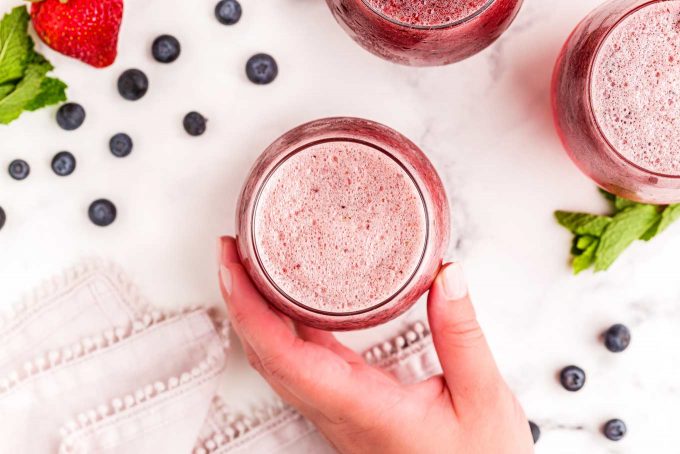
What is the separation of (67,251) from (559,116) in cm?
86

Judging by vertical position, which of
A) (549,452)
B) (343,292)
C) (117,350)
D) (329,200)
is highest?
(329,200)

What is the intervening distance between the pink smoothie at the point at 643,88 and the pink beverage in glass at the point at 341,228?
30 centimetres

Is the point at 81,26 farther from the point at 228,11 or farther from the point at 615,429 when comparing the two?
the point at 615,429

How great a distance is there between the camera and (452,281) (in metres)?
1.03

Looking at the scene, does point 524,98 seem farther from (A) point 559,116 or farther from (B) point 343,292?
(B) point 343,292

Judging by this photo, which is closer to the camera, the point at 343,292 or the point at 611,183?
the point at 343,292

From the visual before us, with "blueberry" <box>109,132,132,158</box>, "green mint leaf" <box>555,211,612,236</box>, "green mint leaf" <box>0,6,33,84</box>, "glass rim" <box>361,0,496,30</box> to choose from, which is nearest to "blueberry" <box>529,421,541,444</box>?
"green mint leaf" <box>555,211,612,236</box>

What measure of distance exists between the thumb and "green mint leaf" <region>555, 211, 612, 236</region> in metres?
0.30

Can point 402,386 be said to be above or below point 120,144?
below

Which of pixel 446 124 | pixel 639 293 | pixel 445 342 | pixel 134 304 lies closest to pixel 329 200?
pixel 445 342

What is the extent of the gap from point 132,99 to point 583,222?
79 cm

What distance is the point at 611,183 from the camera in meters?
1.11

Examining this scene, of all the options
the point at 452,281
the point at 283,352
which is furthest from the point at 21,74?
the point at 452,281

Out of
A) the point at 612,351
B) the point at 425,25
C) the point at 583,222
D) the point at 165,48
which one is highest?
the point at 425,25
